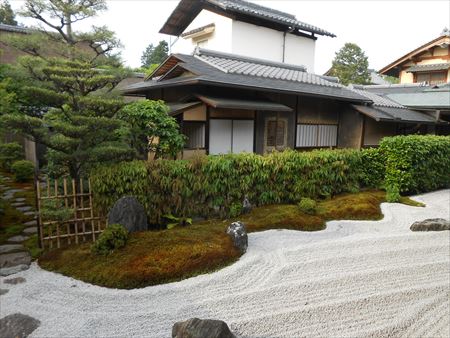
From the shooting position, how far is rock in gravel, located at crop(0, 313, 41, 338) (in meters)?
4.21

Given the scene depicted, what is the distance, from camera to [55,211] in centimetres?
614

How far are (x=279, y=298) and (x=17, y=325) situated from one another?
3792 millimetres

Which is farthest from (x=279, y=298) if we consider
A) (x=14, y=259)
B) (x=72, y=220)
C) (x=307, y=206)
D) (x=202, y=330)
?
(x=14, y=259)

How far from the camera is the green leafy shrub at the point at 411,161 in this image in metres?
11.3

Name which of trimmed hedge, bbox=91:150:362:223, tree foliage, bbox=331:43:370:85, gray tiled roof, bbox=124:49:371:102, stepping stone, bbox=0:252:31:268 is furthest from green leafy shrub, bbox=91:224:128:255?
tree foliage, bbox=331:43:370:85

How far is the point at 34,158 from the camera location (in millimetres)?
13688

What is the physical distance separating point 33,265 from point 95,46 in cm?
568

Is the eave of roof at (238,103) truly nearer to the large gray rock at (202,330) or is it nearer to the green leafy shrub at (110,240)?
the green leafy shrub at (110,240)

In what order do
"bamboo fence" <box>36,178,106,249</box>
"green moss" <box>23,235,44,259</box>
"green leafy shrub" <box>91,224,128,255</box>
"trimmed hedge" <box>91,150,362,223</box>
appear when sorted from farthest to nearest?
1. "trimmed hedge" <box>91,150,362,223</box>
2. "bamboo fence" <box>36,178,106,249</box>
3. "green moss" <box>23,235,44,259</box>
4. "green leafy shrub" <box>91,224,128,255</box>

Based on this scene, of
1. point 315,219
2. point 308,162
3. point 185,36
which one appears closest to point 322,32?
point 185,36

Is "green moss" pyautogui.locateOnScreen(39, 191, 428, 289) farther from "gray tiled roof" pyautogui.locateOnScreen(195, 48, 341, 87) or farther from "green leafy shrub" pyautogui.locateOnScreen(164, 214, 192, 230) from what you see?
"gray tiled roof" pyautogui.locateOnScreen(195, 48, 341, 87)

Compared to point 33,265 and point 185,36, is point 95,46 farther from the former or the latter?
point 185,36

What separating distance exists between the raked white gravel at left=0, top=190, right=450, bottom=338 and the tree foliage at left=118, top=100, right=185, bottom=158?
3.30 meters

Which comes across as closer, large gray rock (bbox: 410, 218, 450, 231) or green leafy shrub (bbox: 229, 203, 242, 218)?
large gray rock (bbox: 410, 218, 450, 231)
